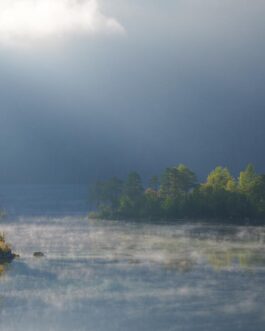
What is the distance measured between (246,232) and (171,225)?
16.9 m

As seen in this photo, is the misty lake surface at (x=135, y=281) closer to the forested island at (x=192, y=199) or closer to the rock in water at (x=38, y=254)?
the rock in water at (x=38, y=254)

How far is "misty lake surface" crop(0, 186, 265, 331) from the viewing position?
56.1 metres

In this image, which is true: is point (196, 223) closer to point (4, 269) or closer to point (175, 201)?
point (175, 201)

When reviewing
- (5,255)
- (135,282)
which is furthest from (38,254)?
(135,282)

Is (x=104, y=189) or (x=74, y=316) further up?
(x=104, y=189)

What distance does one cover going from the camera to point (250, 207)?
141 metres

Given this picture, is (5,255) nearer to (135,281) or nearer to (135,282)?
(135,281)

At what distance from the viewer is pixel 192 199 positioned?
144875mm

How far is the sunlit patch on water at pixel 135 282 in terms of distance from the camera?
5612 cm

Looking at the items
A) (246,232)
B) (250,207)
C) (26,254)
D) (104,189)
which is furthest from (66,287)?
(104,189)

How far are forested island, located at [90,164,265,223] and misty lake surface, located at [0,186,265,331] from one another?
25100 millimetres

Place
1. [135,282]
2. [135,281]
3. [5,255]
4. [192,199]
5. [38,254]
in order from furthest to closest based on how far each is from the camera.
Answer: [192,199] → [38,254] → [5,255] → [135,281] → [135,282]

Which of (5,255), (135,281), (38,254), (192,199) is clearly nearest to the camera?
(135,281)

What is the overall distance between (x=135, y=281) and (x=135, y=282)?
19.7 inches
